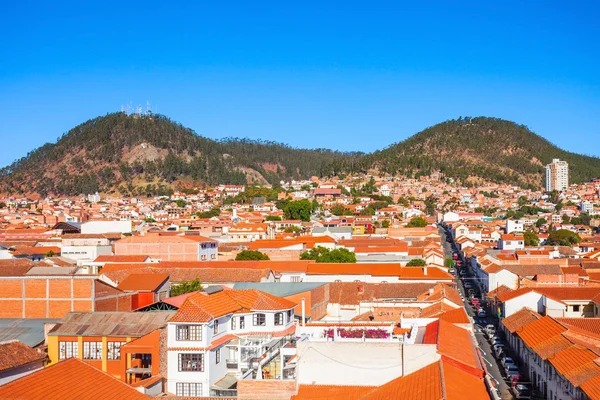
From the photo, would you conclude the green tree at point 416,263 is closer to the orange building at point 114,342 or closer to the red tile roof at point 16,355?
the orange building at point 114,342

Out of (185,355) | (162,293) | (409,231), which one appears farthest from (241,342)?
(409,231)

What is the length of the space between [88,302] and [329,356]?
16.6 metres

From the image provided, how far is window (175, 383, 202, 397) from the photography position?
22.2 m

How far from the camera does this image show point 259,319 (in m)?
25.5

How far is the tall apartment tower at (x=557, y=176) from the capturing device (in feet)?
610

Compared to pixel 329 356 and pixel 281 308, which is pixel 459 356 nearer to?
pixel 329 356

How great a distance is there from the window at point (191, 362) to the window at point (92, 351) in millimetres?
3756

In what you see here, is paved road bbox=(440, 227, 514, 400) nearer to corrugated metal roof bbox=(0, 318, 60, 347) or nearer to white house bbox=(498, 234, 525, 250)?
corrugated metal roof bbox=(0, 318, 60, 347)

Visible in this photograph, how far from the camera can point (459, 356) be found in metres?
18.7

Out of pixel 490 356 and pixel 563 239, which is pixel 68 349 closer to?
pixel 490 356

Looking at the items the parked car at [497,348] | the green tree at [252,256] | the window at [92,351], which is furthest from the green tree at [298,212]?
the window at [92,351]

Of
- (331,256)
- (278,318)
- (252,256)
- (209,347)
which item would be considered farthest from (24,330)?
(331,256)

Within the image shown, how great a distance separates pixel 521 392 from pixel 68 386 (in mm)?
17324

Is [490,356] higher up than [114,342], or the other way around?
[114,342]
